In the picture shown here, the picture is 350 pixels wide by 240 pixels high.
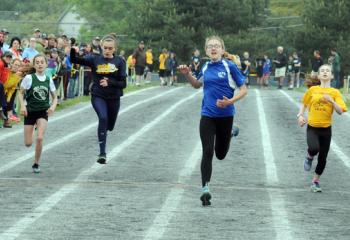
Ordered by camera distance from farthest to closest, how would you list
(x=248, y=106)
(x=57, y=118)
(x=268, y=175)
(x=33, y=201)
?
(x=248, y=106) < (x=57, y=118) < (x=268, y=175) < (x=33, y=201)

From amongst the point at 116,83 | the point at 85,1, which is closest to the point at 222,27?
the point at 85,1

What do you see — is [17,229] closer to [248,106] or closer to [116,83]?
[116,83]

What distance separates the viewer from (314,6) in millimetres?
71938

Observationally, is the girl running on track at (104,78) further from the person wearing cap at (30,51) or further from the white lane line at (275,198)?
the person wearing cap at (30,51)

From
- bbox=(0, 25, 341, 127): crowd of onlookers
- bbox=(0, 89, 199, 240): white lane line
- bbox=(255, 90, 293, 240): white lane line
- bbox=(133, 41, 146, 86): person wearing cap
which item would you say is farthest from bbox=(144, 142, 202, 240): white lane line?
bbox=(133, 41, 146, 86): person wearing cap

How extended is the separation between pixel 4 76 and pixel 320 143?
10928 millimetres

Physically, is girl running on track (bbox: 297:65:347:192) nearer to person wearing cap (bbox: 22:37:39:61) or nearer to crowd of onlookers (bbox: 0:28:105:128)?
crowd of onlookers (bbox: 0:28:105:128)

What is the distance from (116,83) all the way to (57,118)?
10.2 metres

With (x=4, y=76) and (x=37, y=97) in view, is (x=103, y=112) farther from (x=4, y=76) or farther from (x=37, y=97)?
(x=4, y=76)

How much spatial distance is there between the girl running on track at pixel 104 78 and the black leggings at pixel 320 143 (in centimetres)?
316

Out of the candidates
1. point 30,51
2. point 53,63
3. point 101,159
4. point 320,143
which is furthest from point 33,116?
A: point 53,63

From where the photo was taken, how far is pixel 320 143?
13609mm

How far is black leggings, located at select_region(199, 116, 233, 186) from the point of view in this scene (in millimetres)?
11977

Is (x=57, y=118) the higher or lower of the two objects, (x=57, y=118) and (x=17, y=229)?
the lower
